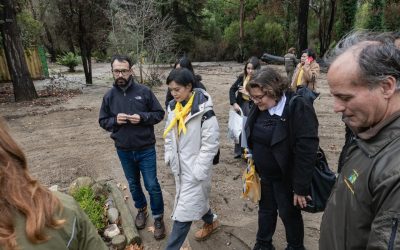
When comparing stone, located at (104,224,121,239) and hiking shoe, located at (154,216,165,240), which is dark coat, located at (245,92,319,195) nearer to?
hiking shoe, located at (154,216,165,240)

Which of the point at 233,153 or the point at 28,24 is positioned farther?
the point at 28,24

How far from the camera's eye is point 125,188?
514 centimetres

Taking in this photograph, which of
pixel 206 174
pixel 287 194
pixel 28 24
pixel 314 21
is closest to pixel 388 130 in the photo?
pixel 287 194

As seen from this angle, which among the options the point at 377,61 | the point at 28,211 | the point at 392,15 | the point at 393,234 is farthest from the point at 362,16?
the point at 28,211

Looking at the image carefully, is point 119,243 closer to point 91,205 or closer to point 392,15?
point 91,205

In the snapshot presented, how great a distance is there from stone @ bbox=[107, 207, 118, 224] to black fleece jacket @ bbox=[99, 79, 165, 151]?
1.02 m

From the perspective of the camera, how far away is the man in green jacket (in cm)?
115

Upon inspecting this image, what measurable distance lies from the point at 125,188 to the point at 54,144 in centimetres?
329

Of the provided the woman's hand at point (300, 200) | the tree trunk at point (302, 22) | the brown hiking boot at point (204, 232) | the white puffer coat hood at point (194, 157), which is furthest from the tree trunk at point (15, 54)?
the tree trunk at point (302, 22)

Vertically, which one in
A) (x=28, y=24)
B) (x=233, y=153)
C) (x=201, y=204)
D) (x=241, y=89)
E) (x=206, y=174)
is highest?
(x=28, y=24)

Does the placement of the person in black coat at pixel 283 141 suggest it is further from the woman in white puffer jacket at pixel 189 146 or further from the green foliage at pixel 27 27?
the green foliage at pixel 27 27

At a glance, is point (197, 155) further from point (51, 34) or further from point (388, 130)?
point (51, 34)

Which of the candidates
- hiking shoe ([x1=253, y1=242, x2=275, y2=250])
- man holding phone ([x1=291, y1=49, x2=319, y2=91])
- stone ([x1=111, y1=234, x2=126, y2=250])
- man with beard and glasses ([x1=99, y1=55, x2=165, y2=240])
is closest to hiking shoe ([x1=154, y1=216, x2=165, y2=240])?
man with beard and glasses ([x1=99, y1=55, x2=165, y2=240])

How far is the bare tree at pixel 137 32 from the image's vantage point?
47.6 ft
